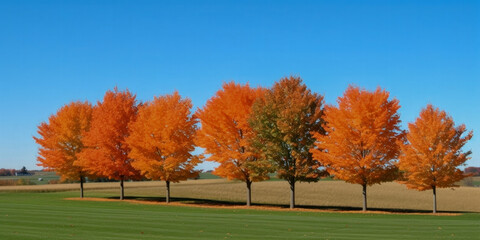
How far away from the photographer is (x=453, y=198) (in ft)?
222

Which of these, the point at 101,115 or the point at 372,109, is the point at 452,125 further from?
the point at 101,115

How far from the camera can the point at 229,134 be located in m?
49.9

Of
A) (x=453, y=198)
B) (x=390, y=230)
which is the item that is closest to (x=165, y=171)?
(x=390, y=230)

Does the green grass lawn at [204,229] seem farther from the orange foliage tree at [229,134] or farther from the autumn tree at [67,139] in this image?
the autumn tree at [67,139]

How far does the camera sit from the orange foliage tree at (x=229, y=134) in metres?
49.5

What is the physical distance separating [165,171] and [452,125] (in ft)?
91.0

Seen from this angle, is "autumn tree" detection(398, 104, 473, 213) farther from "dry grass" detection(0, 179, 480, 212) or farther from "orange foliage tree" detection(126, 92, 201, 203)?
"orange foliage tree" detection(126, 92, 201, 203)

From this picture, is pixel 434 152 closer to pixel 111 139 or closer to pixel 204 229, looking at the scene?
pixel 204 229

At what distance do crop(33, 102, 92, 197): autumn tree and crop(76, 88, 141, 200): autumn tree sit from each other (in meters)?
4.38

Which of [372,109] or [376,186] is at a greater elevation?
[372,109]

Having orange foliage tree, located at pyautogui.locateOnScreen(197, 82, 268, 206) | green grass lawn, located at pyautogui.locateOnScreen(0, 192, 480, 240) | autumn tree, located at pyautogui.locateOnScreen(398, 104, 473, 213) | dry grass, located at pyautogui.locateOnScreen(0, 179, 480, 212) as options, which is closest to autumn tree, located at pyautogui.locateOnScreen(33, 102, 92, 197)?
dry grass, located at pyautogui.locateOnScreen(0, 179, 480, 212)

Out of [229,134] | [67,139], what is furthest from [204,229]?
[67,139]

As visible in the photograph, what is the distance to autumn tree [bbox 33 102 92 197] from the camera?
63.2m

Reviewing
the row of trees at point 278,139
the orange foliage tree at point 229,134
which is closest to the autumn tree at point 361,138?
the row of trees at point 278,139
